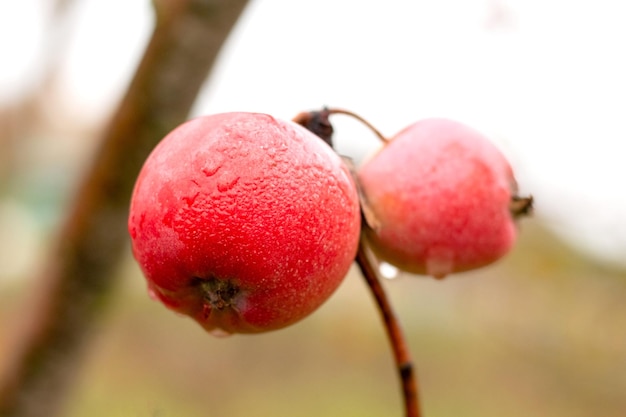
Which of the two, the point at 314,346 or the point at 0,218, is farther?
the point at 0,218

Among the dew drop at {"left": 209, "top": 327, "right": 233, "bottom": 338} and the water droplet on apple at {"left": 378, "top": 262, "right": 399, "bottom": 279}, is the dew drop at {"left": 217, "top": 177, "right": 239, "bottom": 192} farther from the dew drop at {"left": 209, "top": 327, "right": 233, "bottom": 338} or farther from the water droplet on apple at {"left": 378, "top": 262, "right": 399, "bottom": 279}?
the water droplet on apple at {"left": 378, "top": 262, "right": 399, "bottom": 279}

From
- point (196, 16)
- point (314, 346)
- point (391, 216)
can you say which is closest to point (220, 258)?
point (391, 216)

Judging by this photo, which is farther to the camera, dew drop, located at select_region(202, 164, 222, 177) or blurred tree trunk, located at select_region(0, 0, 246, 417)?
blurred tree trunk, located at select_region(0, 0, 246, 417)

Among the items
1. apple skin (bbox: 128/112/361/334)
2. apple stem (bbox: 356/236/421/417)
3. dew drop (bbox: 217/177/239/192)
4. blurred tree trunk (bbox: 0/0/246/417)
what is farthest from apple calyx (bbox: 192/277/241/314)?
blurred tree trunk (bbox: 0/0/246/417)

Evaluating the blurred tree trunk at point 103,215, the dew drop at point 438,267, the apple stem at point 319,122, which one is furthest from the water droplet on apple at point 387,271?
the blurred tree trunk at point 103,215

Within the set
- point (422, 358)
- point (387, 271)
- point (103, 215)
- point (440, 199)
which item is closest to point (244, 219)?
point (440, 199)

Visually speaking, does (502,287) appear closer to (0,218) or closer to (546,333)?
(546,333)

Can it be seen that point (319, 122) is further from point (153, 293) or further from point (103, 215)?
point (103, 215)
